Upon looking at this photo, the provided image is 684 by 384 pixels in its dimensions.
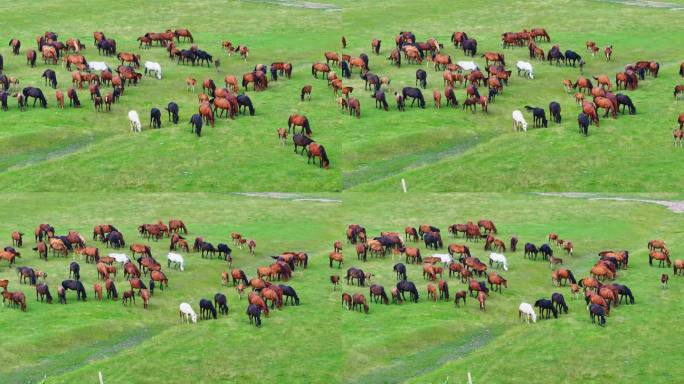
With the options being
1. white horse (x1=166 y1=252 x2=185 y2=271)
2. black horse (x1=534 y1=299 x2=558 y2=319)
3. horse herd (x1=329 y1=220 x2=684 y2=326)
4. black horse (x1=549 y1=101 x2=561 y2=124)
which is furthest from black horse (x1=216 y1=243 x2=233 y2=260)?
black horse (x1=549 y1=101 x2=561 y2=124)

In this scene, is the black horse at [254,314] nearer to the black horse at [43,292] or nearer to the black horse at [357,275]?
the black horse at [357,275]

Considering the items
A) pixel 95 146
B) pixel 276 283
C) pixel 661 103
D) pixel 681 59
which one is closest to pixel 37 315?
pixel 276 283

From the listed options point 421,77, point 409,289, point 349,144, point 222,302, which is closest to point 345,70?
point 421,77

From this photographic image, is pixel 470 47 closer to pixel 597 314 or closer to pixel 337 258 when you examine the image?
pixel 337 258

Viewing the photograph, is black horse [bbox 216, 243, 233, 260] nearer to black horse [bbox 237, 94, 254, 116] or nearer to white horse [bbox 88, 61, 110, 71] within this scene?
black horse [bbox 237, 94, 254, 116]

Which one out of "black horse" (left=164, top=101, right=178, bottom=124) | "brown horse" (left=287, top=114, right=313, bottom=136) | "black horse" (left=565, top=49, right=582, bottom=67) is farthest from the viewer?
"black horse" (left=565, top=49, right=582, bottom=67)

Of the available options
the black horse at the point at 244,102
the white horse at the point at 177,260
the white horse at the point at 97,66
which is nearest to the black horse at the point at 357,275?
the white horse at the point at 177,260

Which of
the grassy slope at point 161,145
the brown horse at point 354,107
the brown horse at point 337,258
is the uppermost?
the brown horse at point 354,107
